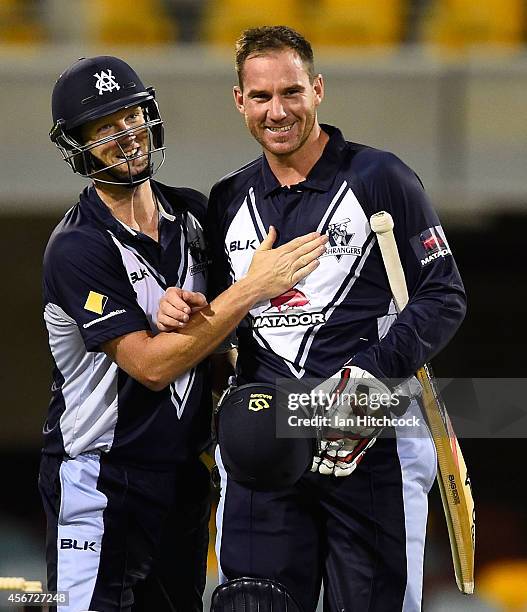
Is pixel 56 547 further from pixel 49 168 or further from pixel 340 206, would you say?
pixel 49 168

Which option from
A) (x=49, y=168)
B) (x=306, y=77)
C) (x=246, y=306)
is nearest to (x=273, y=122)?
(x=306, y=77)

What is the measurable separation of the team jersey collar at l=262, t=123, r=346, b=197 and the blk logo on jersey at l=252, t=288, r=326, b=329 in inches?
8.4

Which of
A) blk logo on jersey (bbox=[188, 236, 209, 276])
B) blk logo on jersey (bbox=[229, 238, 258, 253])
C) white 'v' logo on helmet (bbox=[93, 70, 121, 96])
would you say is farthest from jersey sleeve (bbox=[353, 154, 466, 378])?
white 'v' logo on helmet (bbox=[93, 70, 121, 96])

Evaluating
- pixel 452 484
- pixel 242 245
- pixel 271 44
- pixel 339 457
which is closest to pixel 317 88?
pixel 271 44

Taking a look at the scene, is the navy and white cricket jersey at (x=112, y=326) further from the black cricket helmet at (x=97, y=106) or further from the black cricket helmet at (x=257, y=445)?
the black cricket helmet at (x=257, y=445)

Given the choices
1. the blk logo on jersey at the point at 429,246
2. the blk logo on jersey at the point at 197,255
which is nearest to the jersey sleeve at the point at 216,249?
the blk logo on jersey at the point at 197,255

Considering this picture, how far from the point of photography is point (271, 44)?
2.40 m

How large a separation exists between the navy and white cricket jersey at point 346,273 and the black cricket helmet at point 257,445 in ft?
0.45

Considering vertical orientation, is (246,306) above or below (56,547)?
above

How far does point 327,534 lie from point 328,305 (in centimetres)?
45

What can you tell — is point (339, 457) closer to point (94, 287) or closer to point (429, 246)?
point (429, 246)

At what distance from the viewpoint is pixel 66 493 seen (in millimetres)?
2480

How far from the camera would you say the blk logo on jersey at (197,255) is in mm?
2551

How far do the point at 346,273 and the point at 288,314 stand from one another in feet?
0.46
